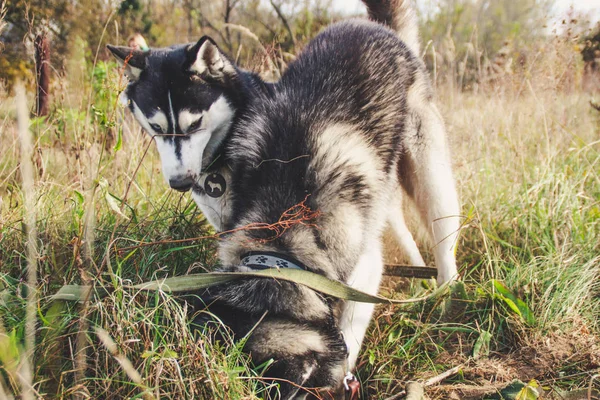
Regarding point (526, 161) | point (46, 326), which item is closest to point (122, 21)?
point (526, 161)

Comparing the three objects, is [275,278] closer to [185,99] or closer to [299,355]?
[299,355]

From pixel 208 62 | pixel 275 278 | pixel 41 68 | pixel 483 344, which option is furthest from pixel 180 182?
pixel 483 344

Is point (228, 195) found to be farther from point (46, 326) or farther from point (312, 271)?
point (46, 326)

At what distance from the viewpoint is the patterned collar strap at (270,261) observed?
1.74 metres

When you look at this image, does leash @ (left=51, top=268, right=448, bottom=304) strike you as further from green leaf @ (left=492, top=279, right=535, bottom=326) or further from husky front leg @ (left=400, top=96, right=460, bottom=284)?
husky front leg @ (left=400, top=96, right=460, bottom=284)

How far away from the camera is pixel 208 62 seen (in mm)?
2549

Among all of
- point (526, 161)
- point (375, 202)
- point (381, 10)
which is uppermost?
point (381, 10)

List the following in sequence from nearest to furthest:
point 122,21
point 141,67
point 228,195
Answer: point 228,195 → point 141,67 → point 122,21

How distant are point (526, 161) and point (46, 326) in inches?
138

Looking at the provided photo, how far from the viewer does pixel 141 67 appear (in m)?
2.54

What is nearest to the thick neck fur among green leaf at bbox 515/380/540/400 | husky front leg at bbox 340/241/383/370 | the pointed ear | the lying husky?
the lying husky

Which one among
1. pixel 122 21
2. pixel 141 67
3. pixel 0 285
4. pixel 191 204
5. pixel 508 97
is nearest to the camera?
pixel 0 285

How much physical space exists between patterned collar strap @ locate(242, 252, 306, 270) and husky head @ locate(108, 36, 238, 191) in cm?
73

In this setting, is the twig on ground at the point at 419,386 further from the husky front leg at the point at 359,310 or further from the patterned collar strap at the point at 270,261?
the patterned collar strap at the point at 270,261
